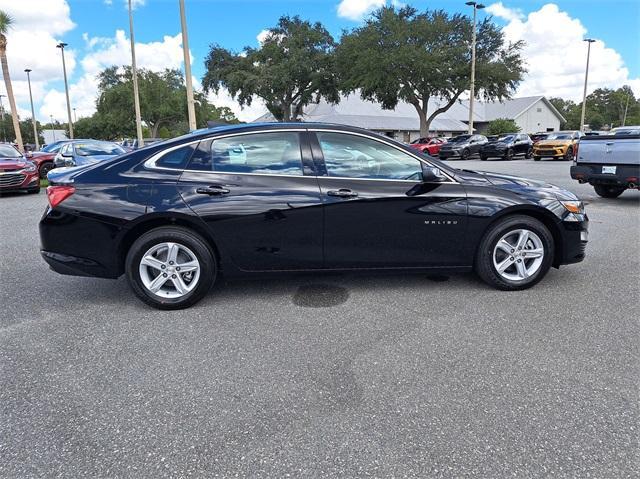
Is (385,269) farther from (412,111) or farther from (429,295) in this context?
(412,111)

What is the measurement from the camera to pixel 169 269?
13.1ft

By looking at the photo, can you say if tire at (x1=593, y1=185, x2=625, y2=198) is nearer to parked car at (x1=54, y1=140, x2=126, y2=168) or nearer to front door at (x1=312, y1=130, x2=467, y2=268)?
front door at (x1=312, y1=130, x2=467, y2=268)

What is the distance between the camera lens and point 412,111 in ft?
197

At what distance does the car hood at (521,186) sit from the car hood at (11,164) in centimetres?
1218

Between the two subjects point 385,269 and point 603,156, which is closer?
point 385,269

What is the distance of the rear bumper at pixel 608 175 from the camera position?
859cm

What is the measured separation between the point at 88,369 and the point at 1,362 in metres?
0.64

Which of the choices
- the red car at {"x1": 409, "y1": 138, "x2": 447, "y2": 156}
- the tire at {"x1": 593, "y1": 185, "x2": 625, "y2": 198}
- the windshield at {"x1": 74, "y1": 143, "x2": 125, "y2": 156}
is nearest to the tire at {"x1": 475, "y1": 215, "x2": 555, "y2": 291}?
the tire at {"x1": 593, "y1": 185, "x2": 625, "y2": 198}

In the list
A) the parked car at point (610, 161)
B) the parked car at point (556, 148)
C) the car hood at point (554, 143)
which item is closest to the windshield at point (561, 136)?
the parked car at point (556, 148)

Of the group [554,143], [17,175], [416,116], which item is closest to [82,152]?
[17,175]

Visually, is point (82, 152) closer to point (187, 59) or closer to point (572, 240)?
point (187, 59)

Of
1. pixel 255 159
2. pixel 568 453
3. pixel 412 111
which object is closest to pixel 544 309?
pixel 568 453

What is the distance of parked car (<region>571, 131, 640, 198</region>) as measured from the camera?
27.9ft

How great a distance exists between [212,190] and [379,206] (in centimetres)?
142
